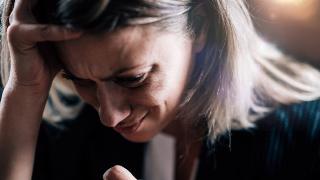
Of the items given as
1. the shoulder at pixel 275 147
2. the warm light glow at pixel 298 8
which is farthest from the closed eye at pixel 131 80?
the warm light glow at pixel 298 8

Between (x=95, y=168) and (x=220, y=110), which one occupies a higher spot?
(x=220, y=110)

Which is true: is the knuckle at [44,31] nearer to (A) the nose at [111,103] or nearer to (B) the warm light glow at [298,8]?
(A) the nose at [111,103]

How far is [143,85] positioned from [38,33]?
0.56 feet

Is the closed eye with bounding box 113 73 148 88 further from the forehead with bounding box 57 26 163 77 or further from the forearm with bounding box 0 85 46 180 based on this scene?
the forearm with bounding box 0 85 46 180

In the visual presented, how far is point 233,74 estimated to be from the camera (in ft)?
2.87

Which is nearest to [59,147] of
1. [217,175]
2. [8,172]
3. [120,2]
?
[8,172]

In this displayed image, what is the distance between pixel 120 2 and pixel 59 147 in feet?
1.51

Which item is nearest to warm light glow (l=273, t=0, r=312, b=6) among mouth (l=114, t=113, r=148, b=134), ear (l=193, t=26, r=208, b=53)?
ear (l=193, t=26, r=208, b=53)

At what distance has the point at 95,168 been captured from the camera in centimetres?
99

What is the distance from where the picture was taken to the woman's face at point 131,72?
2.23ft

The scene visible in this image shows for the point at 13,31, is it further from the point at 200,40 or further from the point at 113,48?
the point at 200,40

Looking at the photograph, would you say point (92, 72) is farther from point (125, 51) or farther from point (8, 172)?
point (8, 172)

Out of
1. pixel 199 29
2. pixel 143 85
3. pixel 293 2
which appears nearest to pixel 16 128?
pixel 143 85

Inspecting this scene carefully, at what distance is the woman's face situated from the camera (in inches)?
26.8
